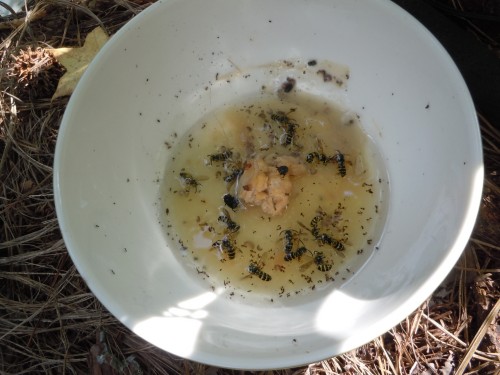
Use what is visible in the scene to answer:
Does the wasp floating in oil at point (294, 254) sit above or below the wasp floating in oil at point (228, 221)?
above

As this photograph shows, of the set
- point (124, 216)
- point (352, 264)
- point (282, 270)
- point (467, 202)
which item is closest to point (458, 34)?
point (467, 202)

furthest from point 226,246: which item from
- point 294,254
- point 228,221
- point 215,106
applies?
point 215,106

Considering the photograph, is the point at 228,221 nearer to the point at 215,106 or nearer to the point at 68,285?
the point at 215,106

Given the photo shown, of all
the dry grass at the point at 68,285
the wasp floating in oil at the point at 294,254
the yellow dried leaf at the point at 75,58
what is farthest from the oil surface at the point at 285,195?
the yellow dried leaf at the point at 75,58

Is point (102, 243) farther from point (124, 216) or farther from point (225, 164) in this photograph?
point (225, 164)

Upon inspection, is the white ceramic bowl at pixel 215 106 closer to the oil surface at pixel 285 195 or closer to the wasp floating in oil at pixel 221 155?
the oil surface at pixel 285 195

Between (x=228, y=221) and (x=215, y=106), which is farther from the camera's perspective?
(x=215, y=106)
